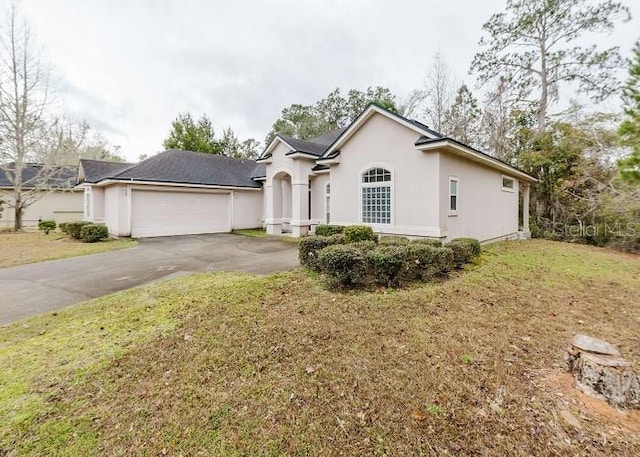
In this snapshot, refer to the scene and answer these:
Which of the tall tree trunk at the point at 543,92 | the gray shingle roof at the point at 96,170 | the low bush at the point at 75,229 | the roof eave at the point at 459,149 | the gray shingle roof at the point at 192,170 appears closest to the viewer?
the roof eave at the point at 459,149

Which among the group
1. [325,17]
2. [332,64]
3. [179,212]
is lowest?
[179,212]

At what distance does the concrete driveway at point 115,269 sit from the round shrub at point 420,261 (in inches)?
135

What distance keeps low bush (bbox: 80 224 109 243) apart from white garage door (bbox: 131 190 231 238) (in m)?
1.30

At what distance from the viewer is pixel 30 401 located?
2891 mm

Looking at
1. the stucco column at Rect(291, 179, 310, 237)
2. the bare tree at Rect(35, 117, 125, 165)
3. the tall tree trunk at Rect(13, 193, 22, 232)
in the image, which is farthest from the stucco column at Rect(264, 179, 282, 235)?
the tall tree trunk at Rect(13, 193, 22, 232)

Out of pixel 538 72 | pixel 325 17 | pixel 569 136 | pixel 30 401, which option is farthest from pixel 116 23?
pixel 538 72

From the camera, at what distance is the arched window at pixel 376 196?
10.9 meters

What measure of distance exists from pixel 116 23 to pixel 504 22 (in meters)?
22.9

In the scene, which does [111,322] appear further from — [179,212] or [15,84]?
[15,84]

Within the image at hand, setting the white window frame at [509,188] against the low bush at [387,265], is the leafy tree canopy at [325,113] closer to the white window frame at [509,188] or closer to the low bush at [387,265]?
the white window frame at [509,188]

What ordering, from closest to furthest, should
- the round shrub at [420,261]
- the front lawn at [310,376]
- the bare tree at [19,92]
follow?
the front lawn at [310,376] → the round shrub at [420,261] → the bare tree at [19,92]

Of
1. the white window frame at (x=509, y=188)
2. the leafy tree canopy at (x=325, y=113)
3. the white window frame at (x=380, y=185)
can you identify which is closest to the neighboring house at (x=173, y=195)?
the white window frame at (x=380, y=185)

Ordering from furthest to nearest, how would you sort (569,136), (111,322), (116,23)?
(569,136) → (116,23) → (111,322)

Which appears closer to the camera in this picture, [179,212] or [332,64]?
[179,212]
